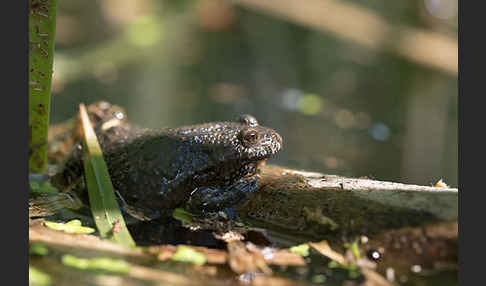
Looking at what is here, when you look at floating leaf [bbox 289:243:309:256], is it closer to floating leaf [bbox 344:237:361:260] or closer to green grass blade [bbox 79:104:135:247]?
floating leaf [bbox 344:237:361:260]

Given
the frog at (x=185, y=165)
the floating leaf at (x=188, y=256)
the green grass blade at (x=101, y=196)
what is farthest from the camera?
the frog at (x=185, y=165)

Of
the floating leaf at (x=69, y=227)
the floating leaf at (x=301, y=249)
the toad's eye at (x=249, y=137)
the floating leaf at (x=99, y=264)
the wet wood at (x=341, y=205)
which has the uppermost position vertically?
the toad's eye at (x=249, y=137)

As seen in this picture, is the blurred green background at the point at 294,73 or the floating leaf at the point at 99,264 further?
the blurred green background at the point at 294,73

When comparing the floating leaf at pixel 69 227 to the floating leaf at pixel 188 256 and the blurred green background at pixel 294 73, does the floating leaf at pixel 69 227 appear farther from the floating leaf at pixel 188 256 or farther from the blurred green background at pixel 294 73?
the blurred green background at pixel 294 73

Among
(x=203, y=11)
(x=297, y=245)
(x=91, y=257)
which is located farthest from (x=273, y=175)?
(x=203, y=11)

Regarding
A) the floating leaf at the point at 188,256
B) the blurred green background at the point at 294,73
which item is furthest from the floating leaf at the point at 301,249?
the blurred green background at the point at 294,73

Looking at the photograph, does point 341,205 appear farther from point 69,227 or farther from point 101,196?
point 69,227
